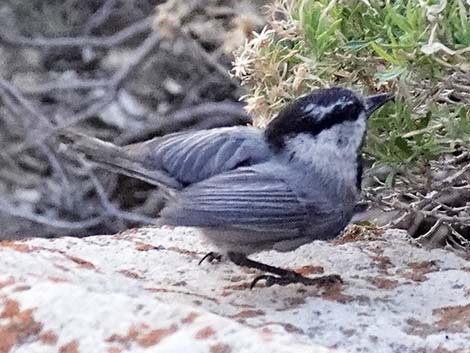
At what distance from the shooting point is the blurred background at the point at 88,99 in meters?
4.83

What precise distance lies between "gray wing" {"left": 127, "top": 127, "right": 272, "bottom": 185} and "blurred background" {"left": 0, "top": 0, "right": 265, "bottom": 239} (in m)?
2.43

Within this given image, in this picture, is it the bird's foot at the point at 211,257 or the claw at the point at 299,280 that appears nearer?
the claw at the point at 299,280

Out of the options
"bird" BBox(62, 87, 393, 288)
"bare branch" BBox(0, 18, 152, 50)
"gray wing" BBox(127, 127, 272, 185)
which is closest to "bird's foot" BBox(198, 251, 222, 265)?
"bird" BBox(62, 87, 393, 288)

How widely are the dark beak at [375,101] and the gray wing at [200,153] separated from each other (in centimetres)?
22

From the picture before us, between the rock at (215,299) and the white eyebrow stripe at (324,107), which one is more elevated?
the white eyebrow stripe at (324,107)

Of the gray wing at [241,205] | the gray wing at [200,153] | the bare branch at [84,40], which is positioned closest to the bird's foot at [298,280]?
the gray wing at [241,205]

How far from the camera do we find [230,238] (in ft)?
7.02

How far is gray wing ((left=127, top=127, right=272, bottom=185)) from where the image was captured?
2.11 meters

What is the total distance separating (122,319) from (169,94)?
3554 millimetres

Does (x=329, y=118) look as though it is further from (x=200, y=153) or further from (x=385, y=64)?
(x=200, y=153)

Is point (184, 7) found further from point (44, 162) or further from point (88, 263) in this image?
point (88, 263)

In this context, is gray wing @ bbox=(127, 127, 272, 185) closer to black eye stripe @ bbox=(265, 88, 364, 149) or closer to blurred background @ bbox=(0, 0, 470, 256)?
black eye stripe @ bbox=(265, 88, 364, 149)

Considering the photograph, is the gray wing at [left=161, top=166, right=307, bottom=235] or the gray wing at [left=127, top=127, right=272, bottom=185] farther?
the gray wing at [left=127, top=127, right=272, bottom=185]

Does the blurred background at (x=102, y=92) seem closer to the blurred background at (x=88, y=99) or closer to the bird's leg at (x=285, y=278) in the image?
the blurred background at (x=88, y=99)
